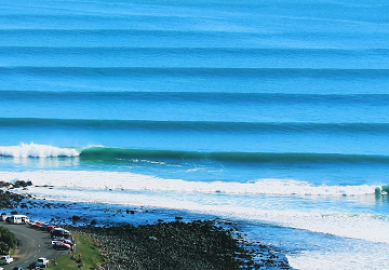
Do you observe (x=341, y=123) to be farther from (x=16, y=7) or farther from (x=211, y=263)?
(x=16, y=7)

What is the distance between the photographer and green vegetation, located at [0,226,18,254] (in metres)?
28.0

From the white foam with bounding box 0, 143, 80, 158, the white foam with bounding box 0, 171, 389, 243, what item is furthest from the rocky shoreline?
the white foam with bounding box 0, 143, 80, 158

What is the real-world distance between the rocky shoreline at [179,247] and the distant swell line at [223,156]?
10.0 metres

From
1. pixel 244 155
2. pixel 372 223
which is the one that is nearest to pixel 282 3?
pixel 244 155

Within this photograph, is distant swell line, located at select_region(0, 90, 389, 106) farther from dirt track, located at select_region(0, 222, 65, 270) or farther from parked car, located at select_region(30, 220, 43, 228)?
dirt track, located at select_region(0, 222, 65, 270)

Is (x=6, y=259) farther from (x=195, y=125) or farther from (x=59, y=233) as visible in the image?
(x=195, y=125)

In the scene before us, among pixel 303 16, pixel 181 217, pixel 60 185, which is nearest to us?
pixel 181 217

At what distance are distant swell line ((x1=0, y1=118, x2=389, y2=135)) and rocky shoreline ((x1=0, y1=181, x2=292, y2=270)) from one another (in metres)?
14.6

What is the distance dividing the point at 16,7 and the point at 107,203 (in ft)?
136

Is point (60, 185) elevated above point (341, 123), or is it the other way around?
point (341, 123)

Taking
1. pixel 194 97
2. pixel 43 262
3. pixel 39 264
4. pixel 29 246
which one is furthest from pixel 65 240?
pixel 194 97

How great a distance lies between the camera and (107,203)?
36.6 m

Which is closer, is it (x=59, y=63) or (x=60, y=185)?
(x=60, y=185)

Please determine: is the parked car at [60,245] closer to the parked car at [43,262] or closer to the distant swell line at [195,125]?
the parked car at [43,262]
